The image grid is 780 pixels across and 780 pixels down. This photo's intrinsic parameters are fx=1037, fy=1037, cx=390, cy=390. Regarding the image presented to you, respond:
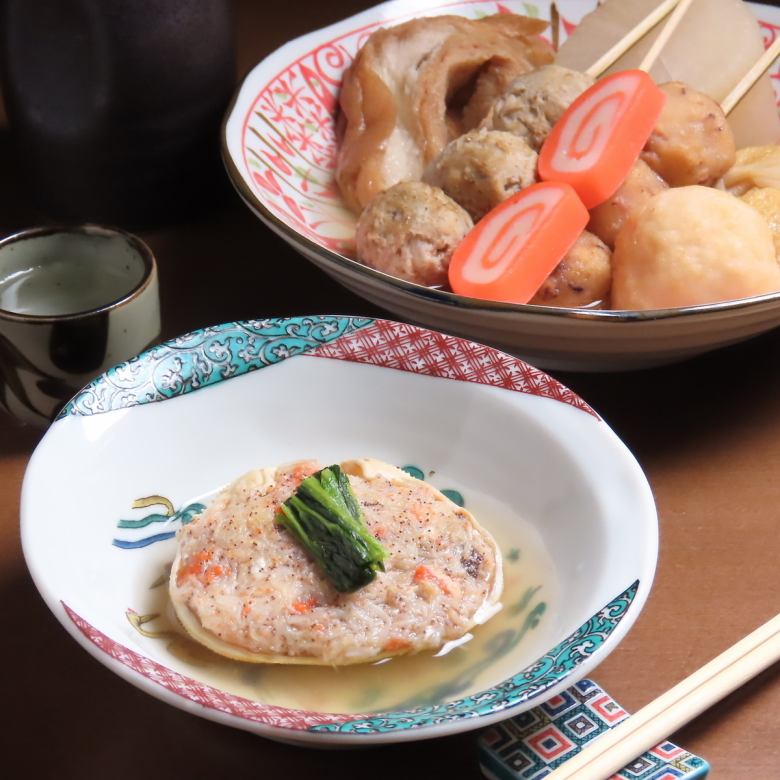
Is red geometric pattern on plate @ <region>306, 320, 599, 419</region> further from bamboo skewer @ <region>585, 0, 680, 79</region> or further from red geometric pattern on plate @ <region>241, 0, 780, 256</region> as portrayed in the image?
bamboo skewer @ <region>585, 0, 680, 79</region>

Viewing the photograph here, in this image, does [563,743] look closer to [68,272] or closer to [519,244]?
[519,244]

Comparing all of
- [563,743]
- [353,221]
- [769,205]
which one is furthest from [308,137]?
[563,743]

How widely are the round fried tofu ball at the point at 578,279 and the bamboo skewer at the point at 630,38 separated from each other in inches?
19.5

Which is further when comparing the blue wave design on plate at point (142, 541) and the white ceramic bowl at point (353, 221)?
the white ceramic bowl at point (353, 221)

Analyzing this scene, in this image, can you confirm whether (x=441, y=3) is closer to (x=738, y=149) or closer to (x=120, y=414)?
(x=738, y=149)

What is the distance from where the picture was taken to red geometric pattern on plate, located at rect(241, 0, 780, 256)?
173 cm

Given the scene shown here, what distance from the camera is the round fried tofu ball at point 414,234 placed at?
4.78 feet

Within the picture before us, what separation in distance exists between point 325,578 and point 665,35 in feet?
4.22

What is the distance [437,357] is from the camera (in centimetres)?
125

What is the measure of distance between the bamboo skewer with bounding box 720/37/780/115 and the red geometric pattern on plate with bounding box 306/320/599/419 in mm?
855

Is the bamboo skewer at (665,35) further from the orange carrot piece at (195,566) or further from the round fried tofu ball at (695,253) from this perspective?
the orange carrot piece at (195,566)

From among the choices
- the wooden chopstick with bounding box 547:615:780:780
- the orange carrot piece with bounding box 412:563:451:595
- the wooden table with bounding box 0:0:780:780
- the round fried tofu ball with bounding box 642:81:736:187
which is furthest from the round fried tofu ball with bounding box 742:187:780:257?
the orange carrot piece with bounding box 412:563:451:595

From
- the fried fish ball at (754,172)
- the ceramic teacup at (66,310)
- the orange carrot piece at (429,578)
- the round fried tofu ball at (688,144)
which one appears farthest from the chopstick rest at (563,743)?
the fried fish ball at (754,172)

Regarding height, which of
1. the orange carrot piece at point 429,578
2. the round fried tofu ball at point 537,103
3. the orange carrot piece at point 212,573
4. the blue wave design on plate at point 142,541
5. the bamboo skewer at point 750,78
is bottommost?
the blue wave design on plate at point 142,541
